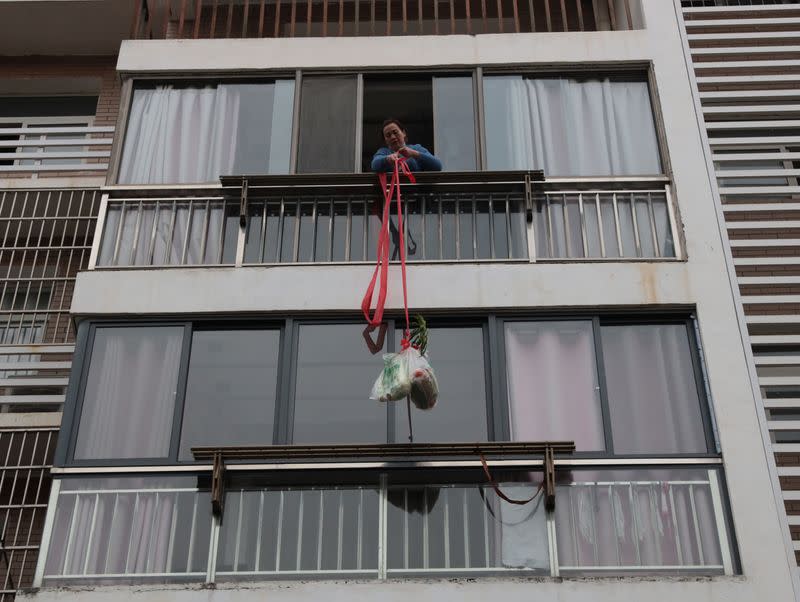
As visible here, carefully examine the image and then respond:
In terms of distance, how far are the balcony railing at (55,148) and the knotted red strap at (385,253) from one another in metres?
3.83

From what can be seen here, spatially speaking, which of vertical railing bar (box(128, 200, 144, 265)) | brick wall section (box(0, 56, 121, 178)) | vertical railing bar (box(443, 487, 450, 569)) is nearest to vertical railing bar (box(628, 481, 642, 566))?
vertical railing bar (box(443, 487, 450, 569))

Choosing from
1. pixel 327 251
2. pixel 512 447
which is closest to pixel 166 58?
pixel 327 251

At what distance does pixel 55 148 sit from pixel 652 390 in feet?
28.8

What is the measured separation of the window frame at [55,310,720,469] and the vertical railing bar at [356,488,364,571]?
1.94 feet

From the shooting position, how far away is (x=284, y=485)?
9312 millimetres

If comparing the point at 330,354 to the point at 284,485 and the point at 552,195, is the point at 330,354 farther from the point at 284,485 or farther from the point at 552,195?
the point at 552,195

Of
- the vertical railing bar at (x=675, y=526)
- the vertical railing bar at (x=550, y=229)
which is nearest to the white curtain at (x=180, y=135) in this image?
the vertical railing bar at (x=550, y=229)

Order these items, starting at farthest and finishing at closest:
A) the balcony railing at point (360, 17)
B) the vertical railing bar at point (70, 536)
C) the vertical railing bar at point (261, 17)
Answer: the balcony railing at point (360, 17) → the vertical railing bar at point (261, 17) → the vertical railing bar at point (70, 536)

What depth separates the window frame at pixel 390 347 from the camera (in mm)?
9469

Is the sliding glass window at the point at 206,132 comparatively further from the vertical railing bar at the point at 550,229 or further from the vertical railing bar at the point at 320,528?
the vertical railing bar at the point at 320,528

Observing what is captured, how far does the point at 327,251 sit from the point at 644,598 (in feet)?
14.6

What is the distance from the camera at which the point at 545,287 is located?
10.2 m

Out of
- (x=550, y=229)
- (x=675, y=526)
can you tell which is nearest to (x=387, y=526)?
(x=675, y=526)

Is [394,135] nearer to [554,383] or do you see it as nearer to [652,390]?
[554,383]
